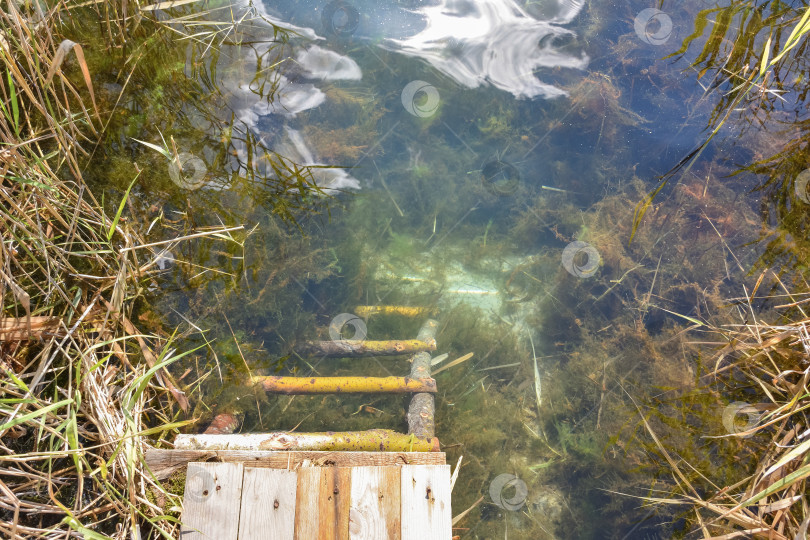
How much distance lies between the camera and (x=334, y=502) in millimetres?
2225

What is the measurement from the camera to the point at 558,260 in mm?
3727

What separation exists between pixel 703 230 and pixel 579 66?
68.8 inches

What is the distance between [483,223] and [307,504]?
8.19 ft

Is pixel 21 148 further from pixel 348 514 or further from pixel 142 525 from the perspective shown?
pixel 348 514
